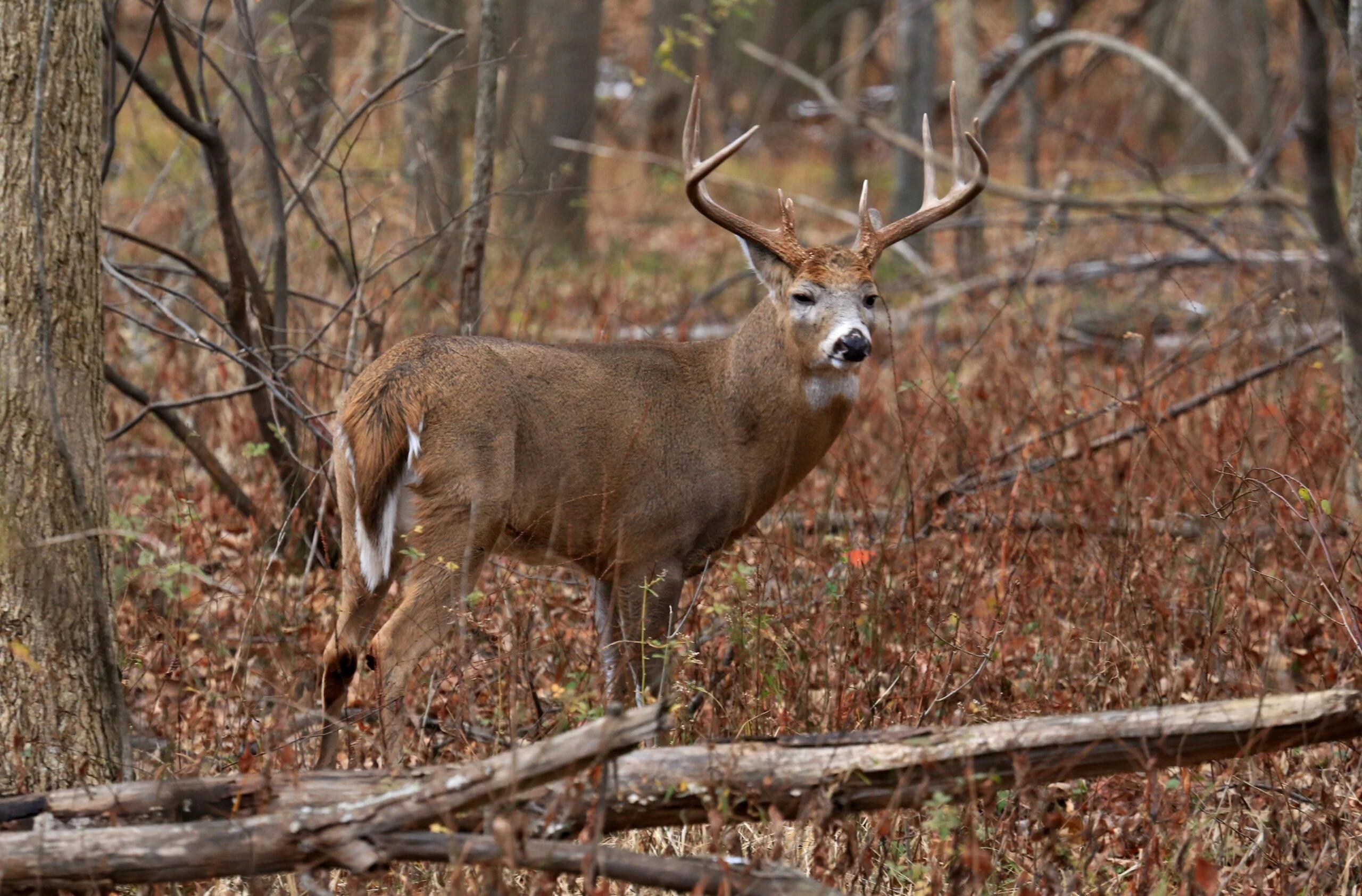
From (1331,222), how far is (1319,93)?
0.22 metres

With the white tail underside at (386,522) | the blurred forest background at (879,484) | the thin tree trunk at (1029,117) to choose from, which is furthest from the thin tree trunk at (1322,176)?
the thin tree trunk at (1029,117)

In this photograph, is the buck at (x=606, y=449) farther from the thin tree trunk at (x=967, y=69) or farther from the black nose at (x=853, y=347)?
the thin tree trunk at (x=967, y=69)

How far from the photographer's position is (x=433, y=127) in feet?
29.1

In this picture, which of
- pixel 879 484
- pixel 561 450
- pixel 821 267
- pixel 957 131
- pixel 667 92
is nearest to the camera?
pixel 561 450

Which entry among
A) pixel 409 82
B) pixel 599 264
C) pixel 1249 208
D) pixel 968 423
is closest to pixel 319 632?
pixel 968 423

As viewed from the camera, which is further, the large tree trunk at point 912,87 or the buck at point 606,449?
the large tree trunk at point 912,87

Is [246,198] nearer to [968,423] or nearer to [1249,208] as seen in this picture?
[968,423]

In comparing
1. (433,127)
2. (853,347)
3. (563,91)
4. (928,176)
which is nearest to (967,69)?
(563,91)

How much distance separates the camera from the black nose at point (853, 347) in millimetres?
5004

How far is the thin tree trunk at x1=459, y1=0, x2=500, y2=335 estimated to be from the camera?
616 centimetres

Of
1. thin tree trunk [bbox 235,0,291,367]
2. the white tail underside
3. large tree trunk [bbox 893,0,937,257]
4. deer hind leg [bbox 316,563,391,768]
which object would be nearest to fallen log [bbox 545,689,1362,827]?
deer hind leg [bbox 316,563,391,768]

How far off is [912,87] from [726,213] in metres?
7.65

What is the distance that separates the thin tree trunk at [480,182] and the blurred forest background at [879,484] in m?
0.03

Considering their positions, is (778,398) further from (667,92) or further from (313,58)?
(667,92)
